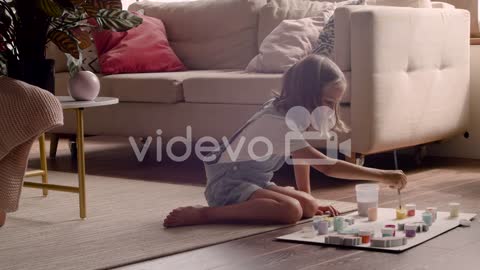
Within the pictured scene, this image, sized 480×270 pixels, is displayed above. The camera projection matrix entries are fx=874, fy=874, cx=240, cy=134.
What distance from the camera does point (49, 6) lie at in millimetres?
2977

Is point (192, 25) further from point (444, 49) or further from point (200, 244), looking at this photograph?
point (200, 244)

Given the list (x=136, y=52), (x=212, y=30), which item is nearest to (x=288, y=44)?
(x=212, y=30)

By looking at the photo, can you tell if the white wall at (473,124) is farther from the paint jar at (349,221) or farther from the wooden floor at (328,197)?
the paint jar at (349,221)

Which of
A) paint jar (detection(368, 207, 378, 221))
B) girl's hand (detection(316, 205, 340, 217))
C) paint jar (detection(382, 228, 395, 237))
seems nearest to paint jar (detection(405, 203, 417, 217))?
paint jar (detection(368, 207, 378, 221))

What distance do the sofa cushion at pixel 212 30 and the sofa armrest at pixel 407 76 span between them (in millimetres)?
1026

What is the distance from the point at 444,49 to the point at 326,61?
1414mm

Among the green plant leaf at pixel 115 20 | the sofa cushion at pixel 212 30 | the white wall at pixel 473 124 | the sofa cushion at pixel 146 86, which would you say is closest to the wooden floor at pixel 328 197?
the white wall at pixel 473 124

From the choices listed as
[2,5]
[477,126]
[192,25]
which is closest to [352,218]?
[2,5]

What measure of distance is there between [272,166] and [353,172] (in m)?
0.33

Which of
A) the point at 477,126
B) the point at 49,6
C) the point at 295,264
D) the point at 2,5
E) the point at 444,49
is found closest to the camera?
the point at 295,264

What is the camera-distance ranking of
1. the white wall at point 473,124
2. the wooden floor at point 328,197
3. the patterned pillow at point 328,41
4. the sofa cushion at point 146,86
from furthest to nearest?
the white wall at point 473,124
the sofa cushion at point 146,86
the patterned pillow at point 328,41
the wooden floor at point 328,197

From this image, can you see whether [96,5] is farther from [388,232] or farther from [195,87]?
[388,232]

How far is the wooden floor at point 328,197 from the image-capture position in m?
2.25

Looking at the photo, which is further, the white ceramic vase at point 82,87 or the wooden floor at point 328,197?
the white ceramic vase at point 82,87
